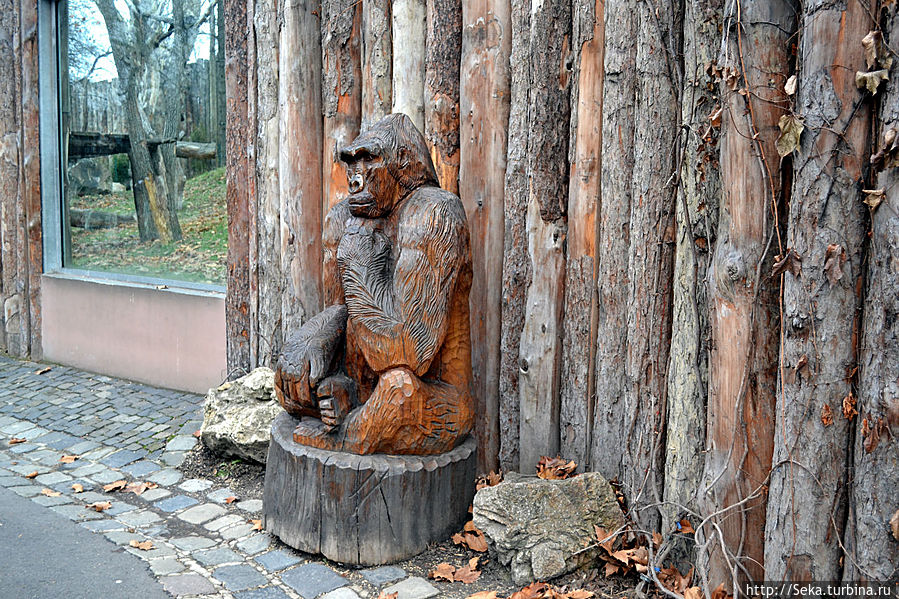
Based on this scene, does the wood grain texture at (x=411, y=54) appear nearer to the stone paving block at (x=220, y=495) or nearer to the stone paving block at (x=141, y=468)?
the stone paving block at (x=220, y=495)

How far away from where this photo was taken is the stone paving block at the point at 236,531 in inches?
156

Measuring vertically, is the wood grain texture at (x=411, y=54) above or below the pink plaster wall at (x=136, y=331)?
above

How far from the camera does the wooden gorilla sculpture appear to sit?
11.5 feet

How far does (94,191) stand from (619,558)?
258 inches

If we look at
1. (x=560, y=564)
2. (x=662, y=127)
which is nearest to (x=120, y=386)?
(x=560, y=564)

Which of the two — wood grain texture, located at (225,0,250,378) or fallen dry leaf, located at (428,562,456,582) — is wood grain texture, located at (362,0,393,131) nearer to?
wood grain texture, located at (225,0,250,378)

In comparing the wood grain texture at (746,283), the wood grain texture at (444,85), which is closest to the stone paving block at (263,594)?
the wood grain texture at (746,283)

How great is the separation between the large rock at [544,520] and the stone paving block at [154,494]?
2127mm

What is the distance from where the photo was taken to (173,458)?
204 inches

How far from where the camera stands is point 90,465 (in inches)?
200

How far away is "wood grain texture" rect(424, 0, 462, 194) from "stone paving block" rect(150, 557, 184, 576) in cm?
242

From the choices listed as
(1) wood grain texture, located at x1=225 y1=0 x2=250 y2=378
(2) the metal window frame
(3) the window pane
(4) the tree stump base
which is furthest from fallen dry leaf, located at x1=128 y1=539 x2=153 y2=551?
(2) the metal window frame

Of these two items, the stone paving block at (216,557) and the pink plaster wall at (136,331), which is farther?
the pink plaster wall at (136,331)

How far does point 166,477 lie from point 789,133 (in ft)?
13.4
